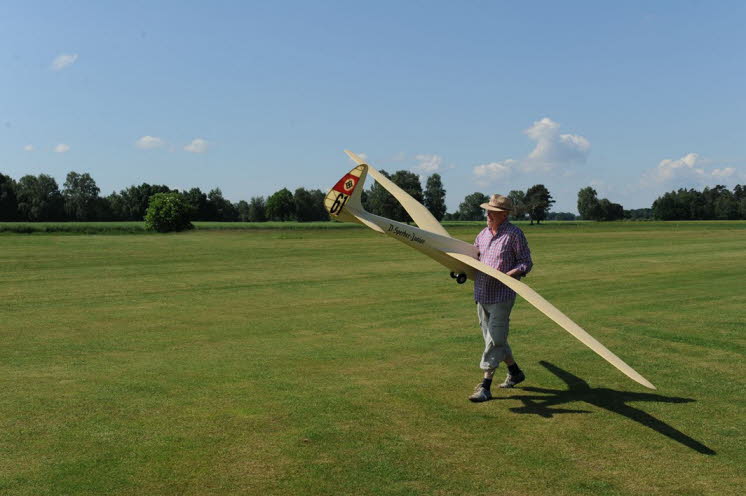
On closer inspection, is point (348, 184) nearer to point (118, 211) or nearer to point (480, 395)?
point (480, 395)

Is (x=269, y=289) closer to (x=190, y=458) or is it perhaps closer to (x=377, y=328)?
(x=377, y=328)

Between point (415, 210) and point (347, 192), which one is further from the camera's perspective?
point (415, 210)

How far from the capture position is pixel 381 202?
10706 centimetres

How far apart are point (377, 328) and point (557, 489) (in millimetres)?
6884

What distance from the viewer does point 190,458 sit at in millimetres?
5031

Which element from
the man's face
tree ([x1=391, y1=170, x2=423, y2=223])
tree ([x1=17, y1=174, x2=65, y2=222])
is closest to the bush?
tree ([x1=391, y1=170, x2=423, y2=223])

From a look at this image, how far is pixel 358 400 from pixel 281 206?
139 meters

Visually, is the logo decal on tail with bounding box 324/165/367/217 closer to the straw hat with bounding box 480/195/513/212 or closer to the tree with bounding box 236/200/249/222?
→ the straw hat with bounding box 480/195/513/212

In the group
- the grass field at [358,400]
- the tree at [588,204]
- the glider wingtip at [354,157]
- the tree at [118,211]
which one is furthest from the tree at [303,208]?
the glider wingtip at [354,157]

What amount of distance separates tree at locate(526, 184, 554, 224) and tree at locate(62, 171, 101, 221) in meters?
111

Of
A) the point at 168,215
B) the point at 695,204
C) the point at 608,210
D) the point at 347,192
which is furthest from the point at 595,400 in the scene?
the point at 608,210

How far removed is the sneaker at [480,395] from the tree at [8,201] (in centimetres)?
13386

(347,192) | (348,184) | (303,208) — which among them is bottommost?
(347,192)

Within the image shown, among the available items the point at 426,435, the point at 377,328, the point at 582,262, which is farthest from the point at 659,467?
the point at 582,262
